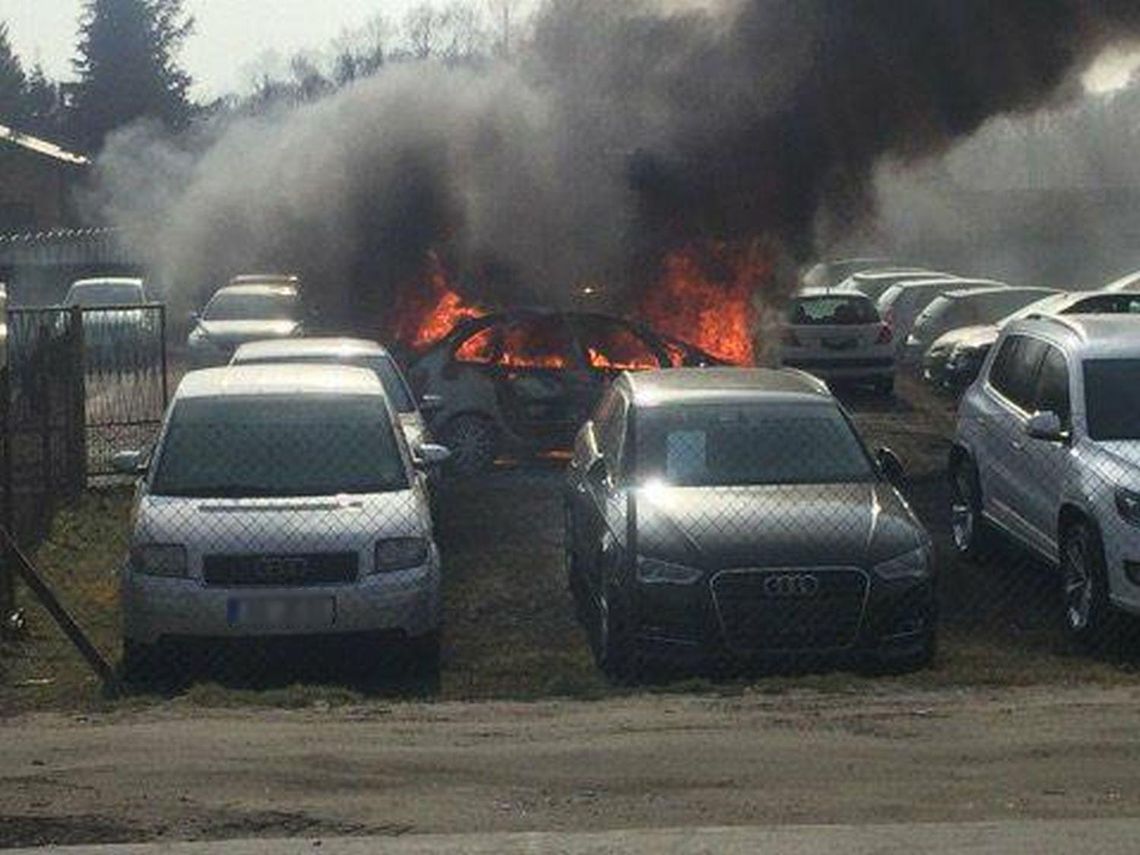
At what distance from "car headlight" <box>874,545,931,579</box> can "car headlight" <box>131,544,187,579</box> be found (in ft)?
11.5

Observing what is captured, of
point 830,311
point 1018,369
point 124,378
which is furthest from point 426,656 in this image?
point 830,311

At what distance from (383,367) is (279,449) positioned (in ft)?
17.2

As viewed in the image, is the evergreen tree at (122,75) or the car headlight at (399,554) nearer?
the car headlight at (399,554)

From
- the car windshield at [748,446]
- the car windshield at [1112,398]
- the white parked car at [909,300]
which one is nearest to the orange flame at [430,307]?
the white parked car at [909,300]

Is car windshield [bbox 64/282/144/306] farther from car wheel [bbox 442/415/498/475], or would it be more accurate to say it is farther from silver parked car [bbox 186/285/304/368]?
car wheel [bbox 442/415/498/475]

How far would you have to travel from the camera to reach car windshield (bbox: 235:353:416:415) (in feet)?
53.8

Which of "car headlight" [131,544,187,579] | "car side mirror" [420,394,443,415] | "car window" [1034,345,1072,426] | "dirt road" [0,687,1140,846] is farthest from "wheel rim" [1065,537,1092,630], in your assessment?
"car side mirror" [420,394,443,415]

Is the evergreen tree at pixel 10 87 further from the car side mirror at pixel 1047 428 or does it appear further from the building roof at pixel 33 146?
the car side mirror at pixel 1047 428

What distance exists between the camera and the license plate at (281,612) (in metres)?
10.5

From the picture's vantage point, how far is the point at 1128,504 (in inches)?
430

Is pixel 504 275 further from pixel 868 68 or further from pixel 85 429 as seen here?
pixel 85 429

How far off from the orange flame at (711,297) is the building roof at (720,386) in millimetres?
11615

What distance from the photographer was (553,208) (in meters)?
27.0

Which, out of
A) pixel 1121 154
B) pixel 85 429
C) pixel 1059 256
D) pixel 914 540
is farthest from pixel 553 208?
pixel 1121 154
